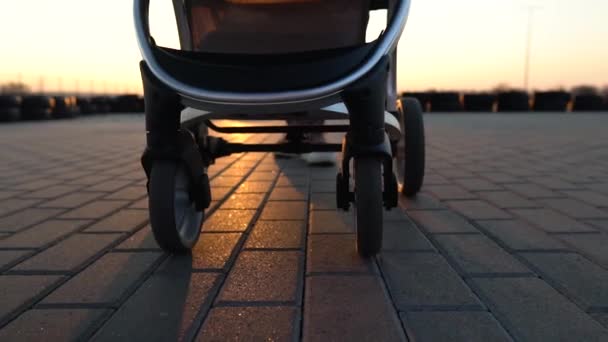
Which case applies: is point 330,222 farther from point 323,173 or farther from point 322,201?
point 323,173

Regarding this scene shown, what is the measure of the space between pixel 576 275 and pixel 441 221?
87 cm

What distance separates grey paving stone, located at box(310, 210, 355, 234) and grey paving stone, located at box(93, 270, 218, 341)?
31.3 inches

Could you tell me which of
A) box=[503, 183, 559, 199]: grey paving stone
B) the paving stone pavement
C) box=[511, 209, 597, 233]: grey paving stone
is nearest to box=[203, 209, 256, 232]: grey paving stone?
the paving stone pavement

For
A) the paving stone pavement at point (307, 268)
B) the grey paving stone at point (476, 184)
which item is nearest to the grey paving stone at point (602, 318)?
the paving stone pavement at point (307, 268)

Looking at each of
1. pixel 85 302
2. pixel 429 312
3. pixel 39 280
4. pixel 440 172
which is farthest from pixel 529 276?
pixel 440 172

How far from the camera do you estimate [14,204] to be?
3.18 meters

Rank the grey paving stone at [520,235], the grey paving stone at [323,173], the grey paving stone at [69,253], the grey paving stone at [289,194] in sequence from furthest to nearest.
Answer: the grey paving stone at [323,173] → the grey paving stone at [289,194] → the grey paving stone at [520,235] → the grey paving stone at [69,253]

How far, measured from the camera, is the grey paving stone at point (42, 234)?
2299mm

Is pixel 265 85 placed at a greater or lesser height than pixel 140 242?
greater

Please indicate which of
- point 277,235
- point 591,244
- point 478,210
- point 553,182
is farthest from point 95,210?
point 553,182

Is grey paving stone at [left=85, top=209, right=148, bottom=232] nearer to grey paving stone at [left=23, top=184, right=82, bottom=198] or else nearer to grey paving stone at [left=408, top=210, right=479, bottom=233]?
grey paving stone at [left=23, top=184, right=82, bottom=198]

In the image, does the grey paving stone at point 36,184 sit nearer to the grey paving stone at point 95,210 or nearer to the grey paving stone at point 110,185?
the grey paving stone at point 110,185

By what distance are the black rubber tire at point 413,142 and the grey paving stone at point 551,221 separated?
0.63 meters

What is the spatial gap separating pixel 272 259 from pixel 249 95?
755 millimetres
